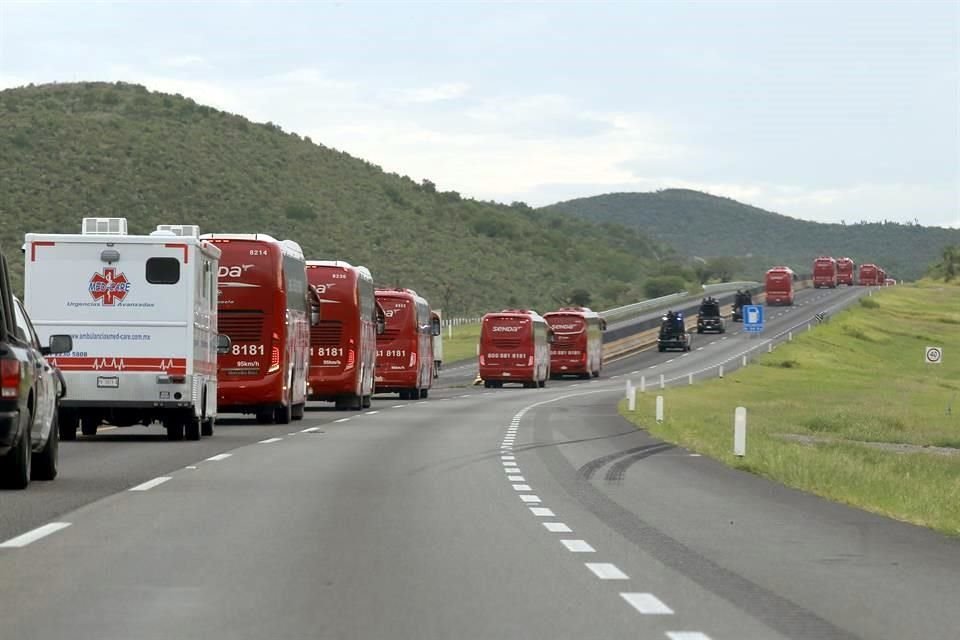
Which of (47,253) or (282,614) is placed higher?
(47,253)

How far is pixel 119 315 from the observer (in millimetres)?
28672

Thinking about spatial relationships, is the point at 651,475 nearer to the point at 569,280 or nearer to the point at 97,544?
the point at 97,544

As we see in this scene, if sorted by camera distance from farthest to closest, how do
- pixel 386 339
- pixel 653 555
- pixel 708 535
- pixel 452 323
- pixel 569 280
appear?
pixel 569 280
pixel 452 323
pixel 386 339
pixel 708 535
pixel 653 555

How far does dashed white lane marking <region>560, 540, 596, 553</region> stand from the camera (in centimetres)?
1399

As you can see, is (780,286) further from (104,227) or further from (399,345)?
(104,227)

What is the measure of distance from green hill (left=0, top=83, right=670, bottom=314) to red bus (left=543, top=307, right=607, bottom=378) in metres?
36.7

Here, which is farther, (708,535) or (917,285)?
(917,285)

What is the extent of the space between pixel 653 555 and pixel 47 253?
16.8 meters

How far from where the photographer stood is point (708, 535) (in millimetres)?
15609

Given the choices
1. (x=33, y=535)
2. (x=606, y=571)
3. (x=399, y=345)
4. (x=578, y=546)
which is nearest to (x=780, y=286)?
(x=399, y=345)

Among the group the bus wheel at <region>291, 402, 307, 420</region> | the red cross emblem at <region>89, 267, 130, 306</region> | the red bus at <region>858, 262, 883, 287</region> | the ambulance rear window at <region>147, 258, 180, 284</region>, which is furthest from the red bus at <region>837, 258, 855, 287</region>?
the red cross emblem at <region>89, 267, 130, 306</region>

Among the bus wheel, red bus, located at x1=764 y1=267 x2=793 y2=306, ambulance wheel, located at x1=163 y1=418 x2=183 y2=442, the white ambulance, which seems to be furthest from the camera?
red bus, located at x1=764 y1=267 x2=793 y2=306

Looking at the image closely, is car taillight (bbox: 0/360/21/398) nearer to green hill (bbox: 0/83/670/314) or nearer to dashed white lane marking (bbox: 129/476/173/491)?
dashed white lane marking (bbox: 129/476/173/491)

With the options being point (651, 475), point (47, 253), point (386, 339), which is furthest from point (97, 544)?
point (386, 339)
